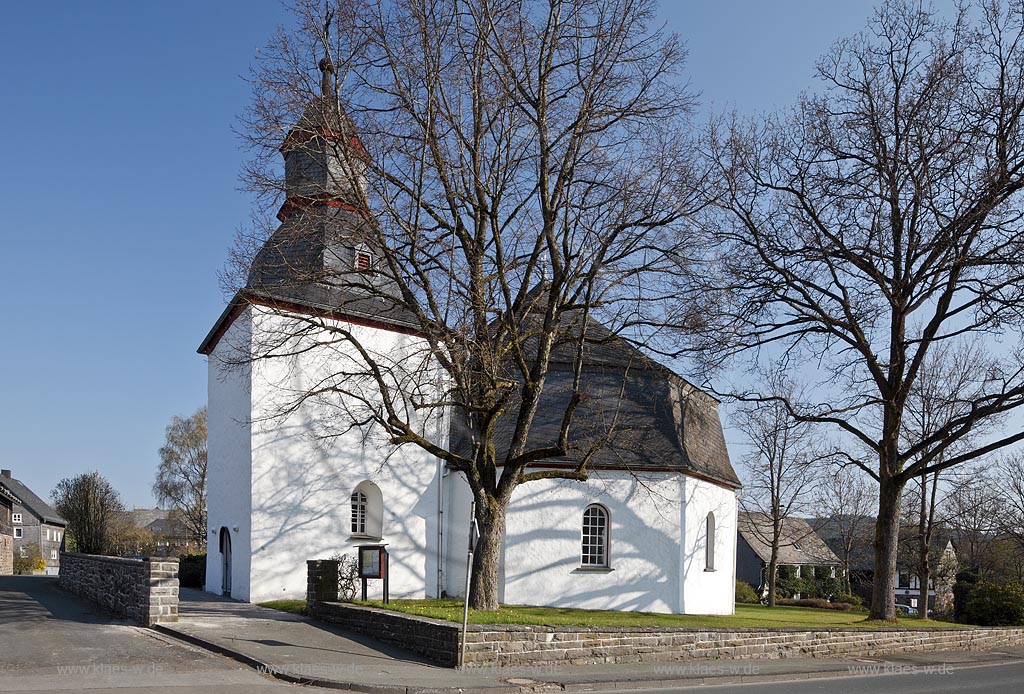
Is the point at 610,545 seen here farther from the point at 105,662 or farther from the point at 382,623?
the point at 105,662

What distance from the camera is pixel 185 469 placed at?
57.4 metres

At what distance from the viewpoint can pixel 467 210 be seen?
18547 millimetres

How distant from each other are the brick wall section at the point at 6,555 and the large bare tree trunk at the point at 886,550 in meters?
54.5

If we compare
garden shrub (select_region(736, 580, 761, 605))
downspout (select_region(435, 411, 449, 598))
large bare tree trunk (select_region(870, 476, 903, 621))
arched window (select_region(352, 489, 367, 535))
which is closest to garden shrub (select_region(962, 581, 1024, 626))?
large bare tree trunk (select_region(870, 476, 903, 621))

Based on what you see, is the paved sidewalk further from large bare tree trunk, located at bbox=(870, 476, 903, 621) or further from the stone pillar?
large bare tree trunk, located at bbox=(870, 476, 903, 621)

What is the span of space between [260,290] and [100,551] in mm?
22115

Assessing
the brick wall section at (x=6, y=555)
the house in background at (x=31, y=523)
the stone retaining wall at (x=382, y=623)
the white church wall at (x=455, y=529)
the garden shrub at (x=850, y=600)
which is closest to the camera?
the stone retaining wall at (x=382, y=623)

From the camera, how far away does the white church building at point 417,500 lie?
2311 centimetres

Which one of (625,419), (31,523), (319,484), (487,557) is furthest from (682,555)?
(31,523)

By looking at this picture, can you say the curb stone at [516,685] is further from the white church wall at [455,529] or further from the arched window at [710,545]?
the white church wall at [455,529]

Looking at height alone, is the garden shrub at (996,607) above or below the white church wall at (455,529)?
below

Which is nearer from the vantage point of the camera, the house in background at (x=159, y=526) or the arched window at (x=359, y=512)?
the arched window at (x=359, y=512)

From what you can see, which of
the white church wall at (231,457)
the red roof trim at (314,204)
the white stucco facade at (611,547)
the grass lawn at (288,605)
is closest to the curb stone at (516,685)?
the grass lawn at (288,605)

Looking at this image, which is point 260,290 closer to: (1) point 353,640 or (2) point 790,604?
(1) point 353,640
